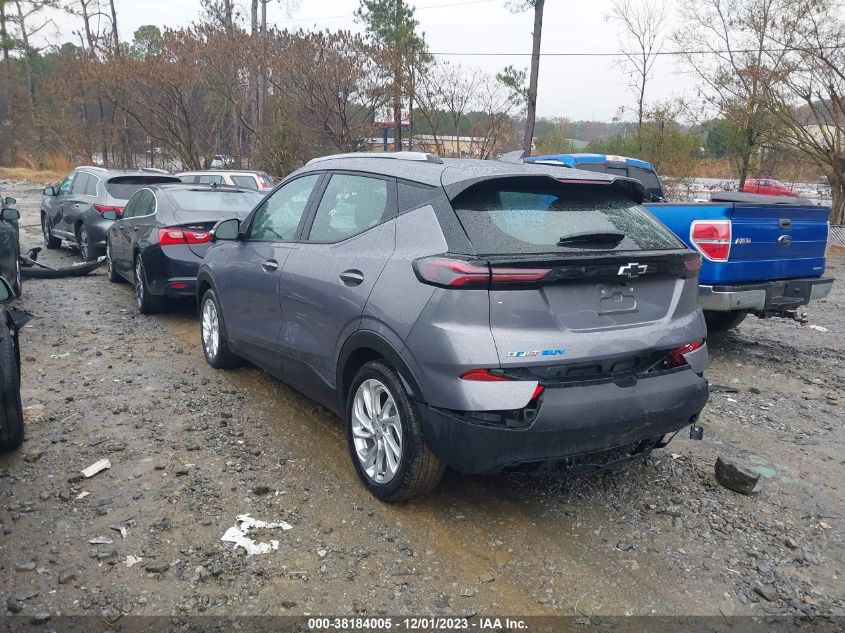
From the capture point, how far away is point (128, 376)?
5.57 metres

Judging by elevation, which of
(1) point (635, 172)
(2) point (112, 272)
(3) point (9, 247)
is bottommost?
(2) point (112, 272)

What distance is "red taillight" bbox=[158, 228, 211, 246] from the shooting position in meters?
7.15

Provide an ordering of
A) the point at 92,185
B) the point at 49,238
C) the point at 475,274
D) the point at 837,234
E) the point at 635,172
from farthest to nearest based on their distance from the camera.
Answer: the point at 837,234 < the point at 49,238 < the point at 92,185 < the point at 635,172 < the point at 475,274

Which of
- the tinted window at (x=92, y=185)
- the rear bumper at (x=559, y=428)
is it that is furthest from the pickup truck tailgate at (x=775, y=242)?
the tinted window at (x=92, y=185)

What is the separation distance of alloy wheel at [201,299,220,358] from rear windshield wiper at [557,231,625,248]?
345 cm

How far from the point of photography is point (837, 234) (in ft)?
53.6

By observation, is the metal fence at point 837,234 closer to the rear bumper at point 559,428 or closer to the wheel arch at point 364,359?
the rear bumper at point 559,428

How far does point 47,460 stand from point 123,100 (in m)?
23.6

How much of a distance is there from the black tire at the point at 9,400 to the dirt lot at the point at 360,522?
5.2 inches

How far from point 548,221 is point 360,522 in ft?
5.79

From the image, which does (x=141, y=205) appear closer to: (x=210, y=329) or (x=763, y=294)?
(x=210, y=329)

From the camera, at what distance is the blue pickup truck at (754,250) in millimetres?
5691

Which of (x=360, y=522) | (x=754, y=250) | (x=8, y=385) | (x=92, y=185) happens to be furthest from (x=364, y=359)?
(x=92, y=185)

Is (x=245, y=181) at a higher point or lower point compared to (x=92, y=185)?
higher
